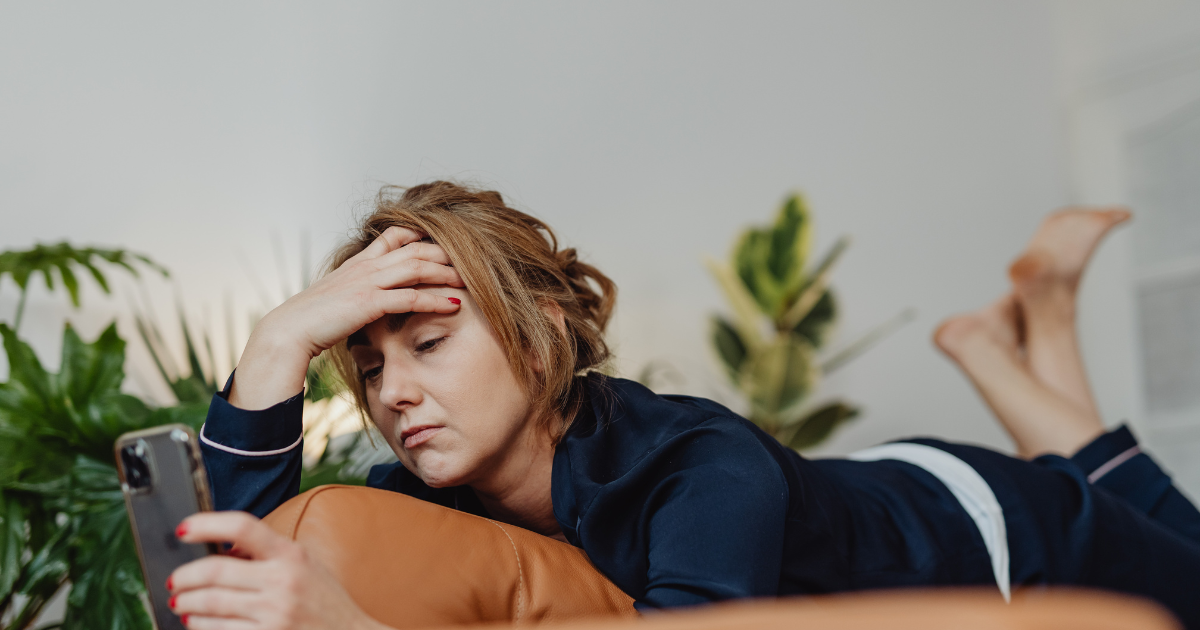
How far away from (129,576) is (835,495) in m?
0.89

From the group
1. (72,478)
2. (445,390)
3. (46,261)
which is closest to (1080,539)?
(445,390)

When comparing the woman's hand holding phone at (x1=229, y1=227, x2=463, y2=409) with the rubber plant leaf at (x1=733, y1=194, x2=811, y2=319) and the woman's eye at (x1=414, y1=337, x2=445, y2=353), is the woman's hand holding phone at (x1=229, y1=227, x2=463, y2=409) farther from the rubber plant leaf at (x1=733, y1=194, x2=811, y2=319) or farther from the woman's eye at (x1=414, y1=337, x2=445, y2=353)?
the rubber plant leaf at (x1=733, y1=194, x2=811, y2=319)

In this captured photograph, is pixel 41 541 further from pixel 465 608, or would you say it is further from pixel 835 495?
pixel 835 495

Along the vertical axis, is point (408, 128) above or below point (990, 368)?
above

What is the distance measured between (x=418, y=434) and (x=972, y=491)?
77 centimetres

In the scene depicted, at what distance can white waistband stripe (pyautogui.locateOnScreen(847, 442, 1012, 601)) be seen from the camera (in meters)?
1.02

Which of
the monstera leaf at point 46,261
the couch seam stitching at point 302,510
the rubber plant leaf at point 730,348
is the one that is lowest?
the rubber plant leaf at point 730,348

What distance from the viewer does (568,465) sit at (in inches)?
34.3

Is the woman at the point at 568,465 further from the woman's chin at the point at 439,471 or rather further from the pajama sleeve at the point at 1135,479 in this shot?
the pajama sleeve at the point at 1135,479

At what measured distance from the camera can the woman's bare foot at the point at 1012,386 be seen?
158cm

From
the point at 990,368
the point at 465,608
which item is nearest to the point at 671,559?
the point at 465,608

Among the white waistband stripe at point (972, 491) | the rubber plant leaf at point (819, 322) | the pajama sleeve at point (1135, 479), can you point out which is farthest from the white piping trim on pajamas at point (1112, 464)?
the rubber plant leaf at point (819, 322)

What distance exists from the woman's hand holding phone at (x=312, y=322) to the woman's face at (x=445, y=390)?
40 mm

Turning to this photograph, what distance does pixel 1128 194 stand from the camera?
3.04 meters
